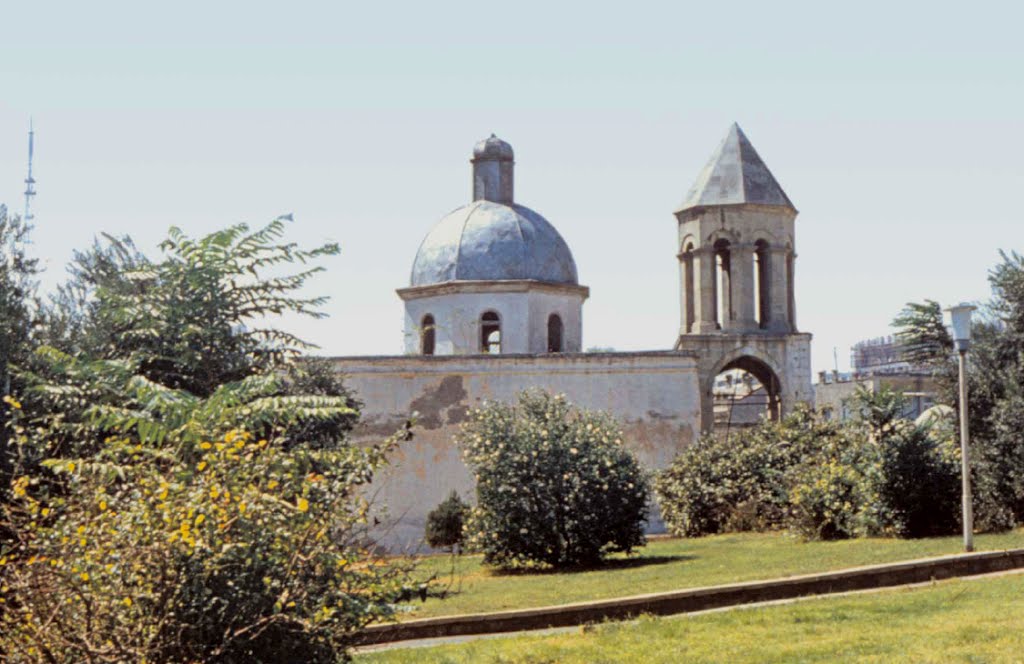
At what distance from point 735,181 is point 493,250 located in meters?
6.42

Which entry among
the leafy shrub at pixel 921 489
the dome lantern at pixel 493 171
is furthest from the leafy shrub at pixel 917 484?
the dome lantern at pixel 493 171

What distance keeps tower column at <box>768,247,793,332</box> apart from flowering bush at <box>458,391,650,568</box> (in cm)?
1547

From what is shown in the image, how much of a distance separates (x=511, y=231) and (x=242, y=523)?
27.7 metres

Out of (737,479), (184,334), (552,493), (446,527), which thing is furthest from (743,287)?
(184,334)

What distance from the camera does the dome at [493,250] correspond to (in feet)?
120

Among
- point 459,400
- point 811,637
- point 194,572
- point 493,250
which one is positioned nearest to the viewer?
point 194,572

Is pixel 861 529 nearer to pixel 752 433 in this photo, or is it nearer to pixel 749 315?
pixel 752 433

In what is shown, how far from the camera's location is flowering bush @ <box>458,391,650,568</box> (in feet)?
69.2

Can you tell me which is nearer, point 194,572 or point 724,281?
point 194,572

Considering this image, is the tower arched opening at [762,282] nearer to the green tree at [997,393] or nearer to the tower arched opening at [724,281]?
the tower arched opening at [724,281]

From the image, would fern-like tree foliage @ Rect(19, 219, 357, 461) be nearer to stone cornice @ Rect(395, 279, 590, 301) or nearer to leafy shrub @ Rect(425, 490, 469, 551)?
leafy shrub @ Rect(425, 490, 469, 551)

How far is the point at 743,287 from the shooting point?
3666 centimetres

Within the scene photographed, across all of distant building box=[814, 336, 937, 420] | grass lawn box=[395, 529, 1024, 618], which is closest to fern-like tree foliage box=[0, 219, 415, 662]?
grass lawn box=[395, 529, 1024, 618]

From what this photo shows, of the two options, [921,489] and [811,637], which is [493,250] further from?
[811,637]
